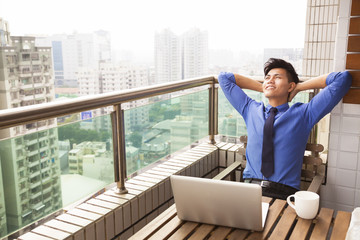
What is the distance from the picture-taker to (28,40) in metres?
27.6

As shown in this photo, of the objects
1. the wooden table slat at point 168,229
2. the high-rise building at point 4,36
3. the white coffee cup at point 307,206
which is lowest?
the wooden table slat at point 168,229

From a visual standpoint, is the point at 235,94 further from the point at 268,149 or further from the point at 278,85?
the point at 268,149

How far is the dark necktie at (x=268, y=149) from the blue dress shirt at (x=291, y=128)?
3 cm

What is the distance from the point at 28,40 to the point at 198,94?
1108 inches

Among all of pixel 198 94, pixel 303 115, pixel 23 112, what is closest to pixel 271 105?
pixel 303 115

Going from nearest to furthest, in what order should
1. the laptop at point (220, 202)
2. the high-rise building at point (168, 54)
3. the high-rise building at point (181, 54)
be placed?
the laptop at point (220, 202) → the high-rise building at point (181, 54) → the high-rise building at point (168, 54)

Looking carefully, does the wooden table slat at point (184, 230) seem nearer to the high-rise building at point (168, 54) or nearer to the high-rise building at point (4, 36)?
the high-rise building at point (168, 54)

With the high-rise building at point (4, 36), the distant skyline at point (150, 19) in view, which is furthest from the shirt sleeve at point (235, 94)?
the high-rise building at point (4, 36)

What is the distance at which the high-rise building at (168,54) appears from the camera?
16172mm

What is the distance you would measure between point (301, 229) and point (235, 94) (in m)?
Result: 1.37

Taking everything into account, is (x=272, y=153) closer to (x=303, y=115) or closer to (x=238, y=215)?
(x=303, y=115)

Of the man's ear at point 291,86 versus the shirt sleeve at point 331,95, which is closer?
the shirt sleeve at point 331,95

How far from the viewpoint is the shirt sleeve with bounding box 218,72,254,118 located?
8.13ft

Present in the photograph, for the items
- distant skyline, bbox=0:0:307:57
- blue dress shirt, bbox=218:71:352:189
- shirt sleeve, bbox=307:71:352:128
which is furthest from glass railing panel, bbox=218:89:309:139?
distant skyline, bbox=0:0:307:57
